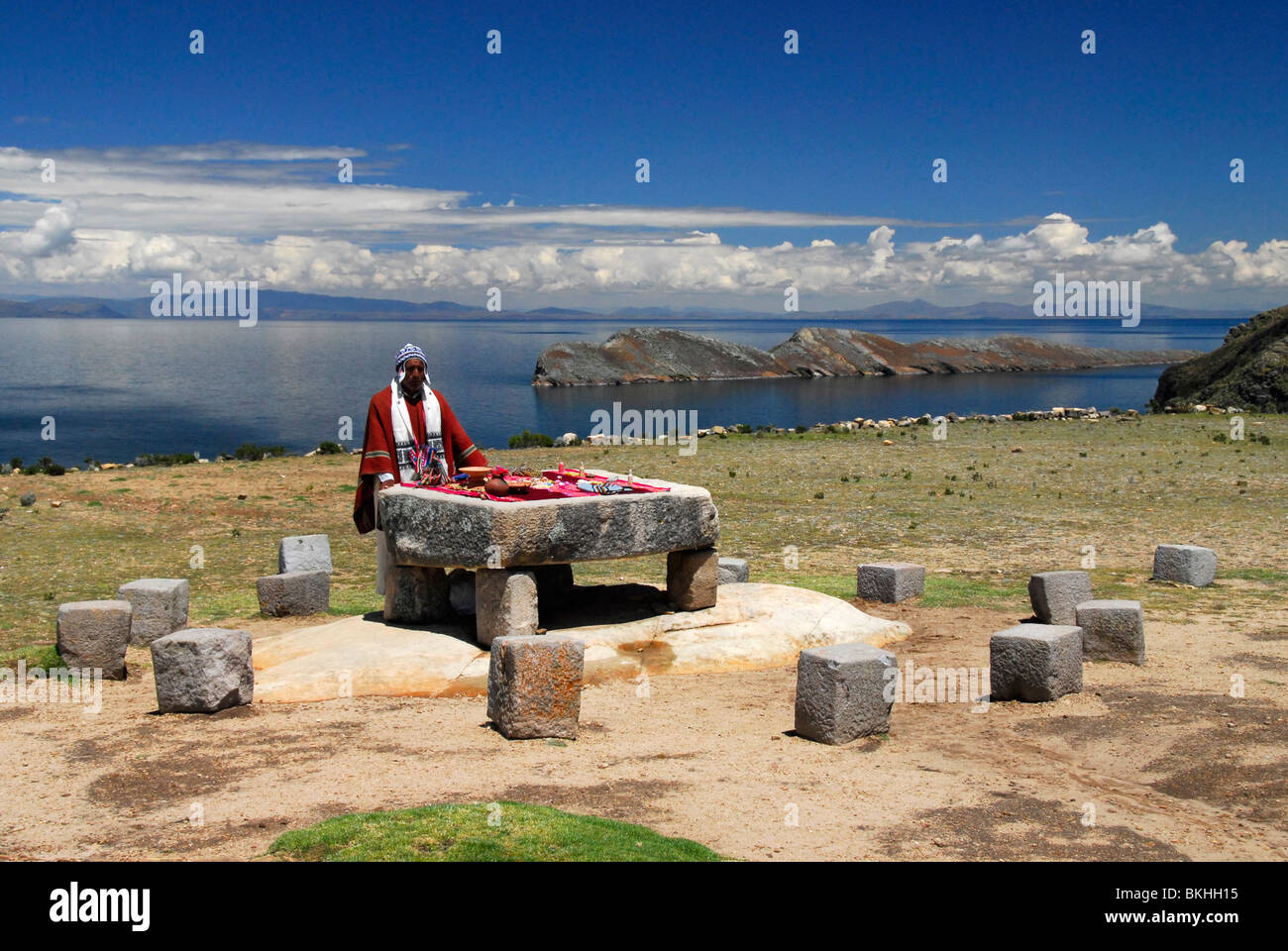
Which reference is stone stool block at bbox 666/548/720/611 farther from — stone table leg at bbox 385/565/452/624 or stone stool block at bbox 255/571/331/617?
stone stool block at bbox 255/571/331/617

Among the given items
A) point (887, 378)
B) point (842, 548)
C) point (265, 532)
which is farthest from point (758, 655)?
point (887, 378)

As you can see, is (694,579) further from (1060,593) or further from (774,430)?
(774,430)

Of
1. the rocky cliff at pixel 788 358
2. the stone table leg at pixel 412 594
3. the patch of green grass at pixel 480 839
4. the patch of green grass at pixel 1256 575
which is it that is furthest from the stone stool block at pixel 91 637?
the rocky cliff at pixel 788 358

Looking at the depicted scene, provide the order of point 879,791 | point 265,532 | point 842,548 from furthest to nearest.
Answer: point 265,532, point 842,548, point 879,791

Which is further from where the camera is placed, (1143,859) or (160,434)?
(160,434)

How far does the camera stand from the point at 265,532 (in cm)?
2369

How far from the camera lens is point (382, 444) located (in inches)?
581

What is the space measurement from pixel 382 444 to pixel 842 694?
705 centimetres

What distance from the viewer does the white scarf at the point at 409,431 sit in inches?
587

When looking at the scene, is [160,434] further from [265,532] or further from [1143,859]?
[1143,859]

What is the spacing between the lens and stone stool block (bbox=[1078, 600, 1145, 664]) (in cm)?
1317

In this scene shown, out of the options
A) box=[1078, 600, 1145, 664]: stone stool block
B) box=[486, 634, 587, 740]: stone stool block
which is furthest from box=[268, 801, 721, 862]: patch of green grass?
box=[1078, 600, 1145, 664]: stone stool block

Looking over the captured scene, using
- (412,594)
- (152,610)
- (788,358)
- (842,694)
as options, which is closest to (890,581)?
(842,694)
